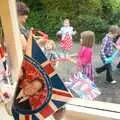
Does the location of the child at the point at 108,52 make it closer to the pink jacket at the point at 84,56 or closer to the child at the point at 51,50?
the pink jacket at the point at 84,56

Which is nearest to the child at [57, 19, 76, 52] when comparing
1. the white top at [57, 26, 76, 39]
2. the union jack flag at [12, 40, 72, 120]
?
the white top at [57, 26, 76, 39]

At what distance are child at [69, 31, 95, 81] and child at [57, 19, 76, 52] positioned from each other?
0.05m

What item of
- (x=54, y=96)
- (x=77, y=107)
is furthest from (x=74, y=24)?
(x=54, y=96)

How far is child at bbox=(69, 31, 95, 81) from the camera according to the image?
1.33 metres

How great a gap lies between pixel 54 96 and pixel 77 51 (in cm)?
62

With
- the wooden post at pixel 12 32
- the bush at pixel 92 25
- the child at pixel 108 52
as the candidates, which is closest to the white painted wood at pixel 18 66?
the wooden post at pixel 12 32

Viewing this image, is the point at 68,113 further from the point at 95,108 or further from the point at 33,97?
the point at 33,97

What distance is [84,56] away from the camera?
1413mm

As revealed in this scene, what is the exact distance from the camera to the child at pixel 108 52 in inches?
50.1

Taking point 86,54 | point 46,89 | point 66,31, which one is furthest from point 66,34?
point 46,89

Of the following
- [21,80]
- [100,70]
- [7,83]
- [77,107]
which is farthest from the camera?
[100,70]

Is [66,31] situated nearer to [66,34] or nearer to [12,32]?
[66,34]

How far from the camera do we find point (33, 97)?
2.64 ft

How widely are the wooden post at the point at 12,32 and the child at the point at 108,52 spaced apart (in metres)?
0.32
